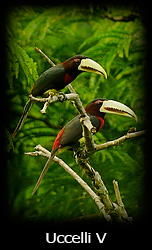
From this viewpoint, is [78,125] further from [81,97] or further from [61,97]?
[81,97]

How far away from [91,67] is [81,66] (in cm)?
5

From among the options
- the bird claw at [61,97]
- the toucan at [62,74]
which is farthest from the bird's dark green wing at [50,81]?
the bird claw at [61,97]

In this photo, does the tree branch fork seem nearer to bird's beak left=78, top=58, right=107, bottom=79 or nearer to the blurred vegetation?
bird's beak left=78, top=58, right=107, bottom=79

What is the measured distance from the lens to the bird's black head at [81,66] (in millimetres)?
1593

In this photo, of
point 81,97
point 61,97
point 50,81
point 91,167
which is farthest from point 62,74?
point 81,97

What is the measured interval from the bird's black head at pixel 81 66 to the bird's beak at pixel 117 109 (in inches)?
4.5

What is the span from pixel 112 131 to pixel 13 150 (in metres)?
0.45

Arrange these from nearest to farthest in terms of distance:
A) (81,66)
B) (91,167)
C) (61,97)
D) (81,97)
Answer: (61,97) < (81,66) < (91,167) < (81,97)

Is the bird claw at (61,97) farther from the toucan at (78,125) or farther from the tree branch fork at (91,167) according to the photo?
the toucan at (78,125)

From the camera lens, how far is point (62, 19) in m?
1.98

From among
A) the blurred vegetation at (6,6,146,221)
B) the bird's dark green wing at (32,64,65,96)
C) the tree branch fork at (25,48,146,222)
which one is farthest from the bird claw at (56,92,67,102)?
the blurred vegetation at (6,6,146,221)

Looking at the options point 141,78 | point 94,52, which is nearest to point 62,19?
point 94,52

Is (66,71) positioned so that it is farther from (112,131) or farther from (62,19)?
(112,131)

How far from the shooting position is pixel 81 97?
2.13 m
